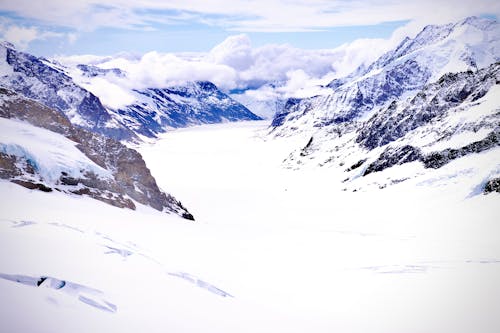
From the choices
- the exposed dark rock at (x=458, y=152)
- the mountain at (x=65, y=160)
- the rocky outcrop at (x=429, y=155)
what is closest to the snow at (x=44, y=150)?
the mountain at (x=65, y=160)

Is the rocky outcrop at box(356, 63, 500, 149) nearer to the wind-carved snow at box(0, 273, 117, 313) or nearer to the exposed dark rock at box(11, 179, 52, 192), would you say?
the exposed dark rock at box(11, 179, 52, 192)

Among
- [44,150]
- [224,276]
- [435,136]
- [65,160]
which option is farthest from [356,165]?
[224,276]

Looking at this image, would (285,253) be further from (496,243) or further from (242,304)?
(496,243)

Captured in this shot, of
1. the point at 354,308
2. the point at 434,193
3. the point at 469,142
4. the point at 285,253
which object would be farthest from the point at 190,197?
the point at 354,308

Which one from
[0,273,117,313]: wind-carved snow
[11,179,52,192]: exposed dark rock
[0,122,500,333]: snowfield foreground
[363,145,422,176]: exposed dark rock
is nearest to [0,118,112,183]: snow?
[11,179,52,192]: exposed dark rock

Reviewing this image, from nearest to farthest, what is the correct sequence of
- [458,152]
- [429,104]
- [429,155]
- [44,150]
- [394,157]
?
[44,150]
[458,152]
[429,155]
[394,157]
[429,104]

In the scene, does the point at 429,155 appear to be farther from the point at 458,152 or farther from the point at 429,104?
the point at 429,104
